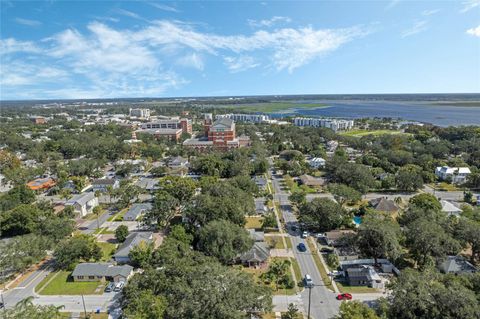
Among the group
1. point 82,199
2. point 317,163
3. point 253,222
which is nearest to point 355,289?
point 253,222

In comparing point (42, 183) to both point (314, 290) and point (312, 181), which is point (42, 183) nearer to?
point (312, 181)

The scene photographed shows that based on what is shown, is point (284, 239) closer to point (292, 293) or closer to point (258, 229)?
point (258, 229)

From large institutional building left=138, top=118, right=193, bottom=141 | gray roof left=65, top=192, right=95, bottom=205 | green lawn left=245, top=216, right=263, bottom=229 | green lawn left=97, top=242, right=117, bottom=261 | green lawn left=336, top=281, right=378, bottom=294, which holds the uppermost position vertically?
large institutional building left=138, top=118, right=193, bottom=141

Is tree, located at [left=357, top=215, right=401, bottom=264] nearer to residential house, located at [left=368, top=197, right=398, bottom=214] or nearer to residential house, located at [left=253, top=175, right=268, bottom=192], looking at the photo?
residential house, located at [left=368, top=197, right=398, bottom=214]

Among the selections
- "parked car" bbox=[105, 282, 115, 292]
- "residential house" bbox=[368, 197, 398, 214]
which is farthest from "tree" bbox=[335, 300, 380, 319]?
"residential house" bbox=[368, 197, 398, 214]

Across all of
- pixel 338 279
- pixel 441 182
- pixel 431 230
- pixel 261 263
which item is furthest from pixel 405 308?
pixel 441 182

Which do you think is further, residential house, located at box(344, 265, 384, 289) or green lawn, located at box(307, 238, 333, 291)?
green lawn, located at box(307, 238, 333, 291)
